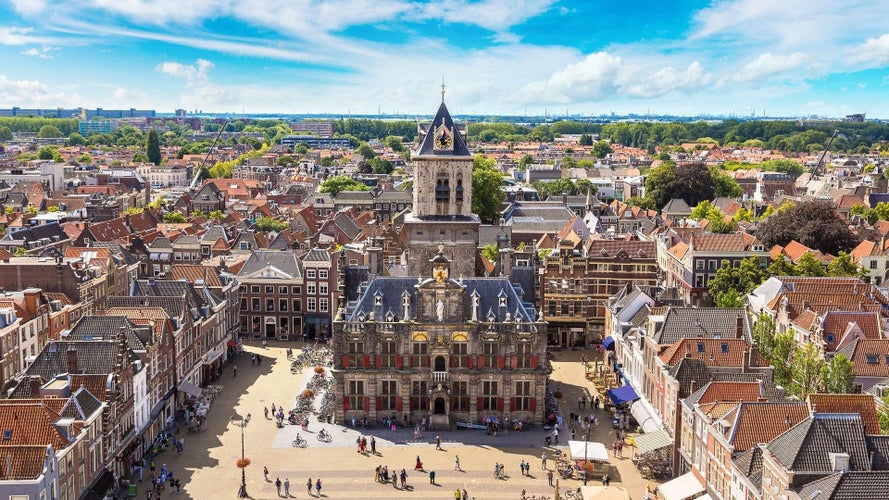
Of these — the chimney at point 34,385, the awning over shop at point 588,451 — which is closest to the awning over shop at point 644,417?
the awning over shop at point 588,451

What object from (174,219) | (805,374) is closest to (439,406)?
(805,374)

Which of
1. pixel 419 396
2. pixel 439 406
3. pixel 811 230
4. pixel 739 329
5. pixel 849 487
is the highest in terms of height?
pixel 811 230

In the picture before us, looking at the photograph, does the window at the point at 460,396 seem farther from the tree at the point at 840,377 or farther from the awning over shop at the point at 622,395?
the tree at the point at 840,377

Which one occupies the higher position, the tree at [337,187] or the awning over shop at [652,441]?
the tree at [337,187]

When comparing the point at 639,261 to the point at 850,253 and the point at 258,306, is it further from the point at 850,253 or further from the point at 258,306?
the point at 258,306

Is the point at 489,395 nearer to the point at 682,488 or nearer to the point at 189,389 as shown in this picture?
the point at 682,488

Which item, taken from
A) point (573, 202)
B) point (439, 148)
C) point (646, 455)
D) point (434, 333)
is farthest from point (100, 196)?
point (646, 455)
